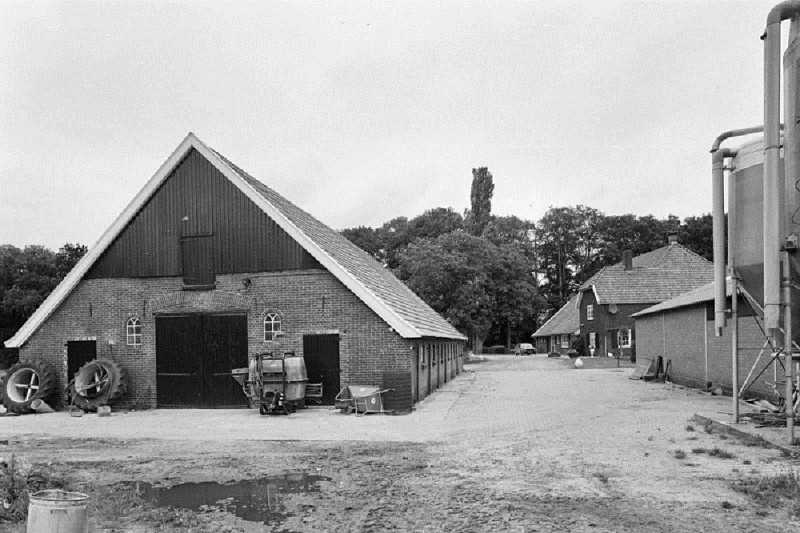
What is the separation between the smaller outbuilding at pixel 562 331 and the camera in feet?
216

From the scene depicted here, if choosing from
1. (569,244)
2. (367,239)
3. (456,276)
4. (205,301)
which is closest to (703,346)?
(205,301)

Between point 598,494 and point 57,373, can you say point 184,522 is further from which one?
point 57,373

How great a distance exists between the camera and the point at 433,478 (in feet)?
31.6

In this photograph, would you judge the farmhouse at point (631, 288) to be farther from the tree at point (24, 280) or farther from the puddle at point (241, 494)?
the puddle at point (241, 494)

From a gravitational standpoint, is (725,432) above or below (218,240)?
below

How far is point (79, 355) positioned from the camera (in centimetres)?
2016

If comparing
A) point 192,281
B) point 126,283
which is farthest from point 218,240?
point 126,283

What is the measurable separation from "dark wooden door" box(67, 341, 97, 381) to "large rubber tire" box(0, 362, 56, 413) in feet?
1.57

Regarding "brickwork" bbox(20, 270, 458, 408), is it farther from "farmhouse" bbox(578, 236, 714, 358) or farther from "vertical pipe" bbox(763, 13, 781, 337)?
"farmhouse" bbox(578, 236, 714, 358)

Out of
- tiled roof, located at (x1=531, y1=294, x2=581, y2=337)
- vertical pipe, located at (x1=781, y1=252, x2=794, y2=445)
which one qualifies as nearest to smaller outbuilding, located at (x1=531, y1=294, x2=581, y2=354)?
tiled roof, located at (x1=531, y1=294, x2=581, y2=337)

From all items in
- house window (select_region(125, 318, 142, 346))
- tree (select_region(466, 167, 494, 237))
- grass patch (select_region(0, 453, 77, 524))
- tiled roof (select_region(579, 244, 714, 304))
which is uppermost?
tree (select_region(466, 167, 494, 237))

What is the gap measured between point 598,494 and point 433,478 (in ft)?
7.37

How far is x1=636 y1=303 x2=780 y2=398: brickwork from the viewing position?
19256mm

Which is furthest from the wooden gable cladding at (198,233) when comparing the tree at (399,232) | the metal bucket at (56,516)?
the tree at (399,232)
